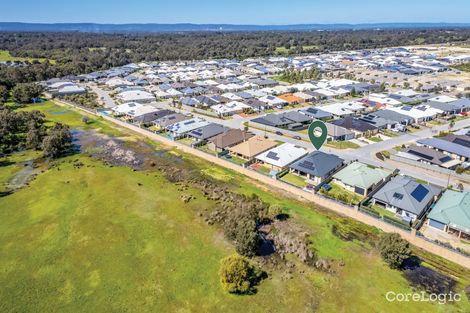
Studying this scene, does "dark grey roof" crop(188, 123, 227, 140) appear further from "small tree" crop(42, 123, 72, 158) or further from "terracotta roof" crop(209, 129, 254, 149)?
"small tree" crop(42, 123, 72, 158)

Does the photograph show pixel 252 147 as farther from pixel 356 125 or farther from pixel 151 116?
pixel 151 116

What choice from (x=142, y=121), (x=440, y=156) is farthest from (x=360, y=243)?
(x=142, y=121)

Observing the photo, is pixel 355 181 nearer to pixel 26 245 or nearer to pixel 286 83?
pixel 26 245

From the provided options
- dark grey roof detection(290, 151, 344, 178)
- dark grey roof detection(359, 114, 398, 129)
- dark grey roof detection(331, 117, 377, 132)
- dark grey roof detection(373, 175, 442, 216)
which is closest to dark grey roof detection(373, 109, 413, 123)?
dark grey roof detection(359, 114, 398, 129)

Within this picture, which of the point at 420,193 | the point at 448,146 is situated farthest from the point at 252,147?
the point at 448,146

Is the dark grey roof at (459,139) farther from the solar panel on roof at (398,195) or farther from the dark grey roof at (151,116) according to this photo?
the dark grey roof at (151,116)

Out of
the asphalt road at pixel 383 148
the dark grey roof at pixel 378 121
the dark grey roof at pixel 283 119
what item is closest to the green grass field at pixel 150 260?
the asphalt road at pixel 383 148
